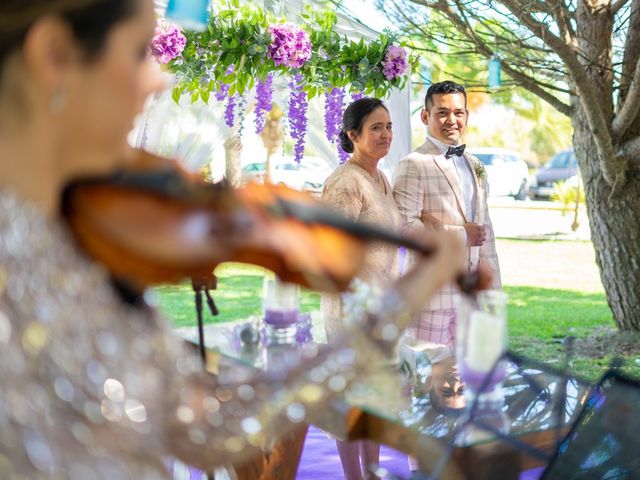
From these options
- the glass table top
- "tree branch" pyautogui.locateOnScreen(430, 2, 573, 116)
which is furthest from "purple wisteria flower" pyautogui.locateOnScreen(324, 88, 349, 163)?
the glass table top

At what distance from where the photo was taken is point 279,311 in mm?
2852

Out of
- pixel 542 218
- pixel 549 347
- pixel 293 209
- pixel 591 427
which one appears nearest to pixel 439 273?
pixel 293 209

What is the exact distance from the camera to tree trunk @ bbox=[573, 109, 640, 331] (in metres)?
6.41

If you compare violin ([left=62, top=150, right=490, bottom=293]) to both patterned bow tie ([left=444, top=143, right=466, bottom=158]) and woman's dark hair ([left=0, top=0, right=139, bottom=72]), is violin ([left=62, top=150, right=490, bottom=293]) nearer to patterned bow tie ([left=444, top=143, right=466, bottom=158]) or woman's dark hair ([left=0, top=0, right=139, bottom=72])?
woman's dark hair ([left=0, top=0, right=139, bottom=72])

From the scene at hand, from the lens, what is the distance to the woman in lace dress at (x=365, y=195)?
3.46 metres

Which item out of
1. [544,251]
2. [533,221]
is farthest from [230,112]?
[533,221]

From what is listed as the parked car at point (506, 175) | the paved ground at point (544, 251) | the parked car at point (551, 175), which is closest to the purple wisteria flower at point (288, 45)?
the paved ground at point (544, 251)

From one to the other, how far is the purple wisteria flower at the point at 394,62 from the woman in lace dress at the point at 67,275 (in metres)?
4.20

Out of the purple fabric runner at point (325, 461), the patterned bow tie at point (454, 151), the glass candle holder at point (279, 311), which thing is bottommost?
the purple fabric runner at point (325, 461)

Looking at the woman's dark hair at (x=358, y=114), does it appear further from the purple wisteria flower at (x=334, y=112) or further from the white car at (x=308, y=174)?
the white car at (x=308, y=174)

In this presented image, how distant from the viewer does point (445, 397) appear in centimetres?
236

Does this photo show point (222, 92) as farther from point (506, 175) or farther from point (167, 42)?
point (506, 175)

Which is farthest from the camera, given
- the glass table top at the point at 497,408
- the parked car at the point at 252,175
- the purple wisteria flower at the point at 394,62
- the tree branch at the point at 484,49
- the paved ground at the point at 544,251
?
the paved ground at the point at 544,251

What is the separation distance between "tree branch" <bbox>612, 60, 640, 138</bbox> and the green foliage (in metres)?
1.65
